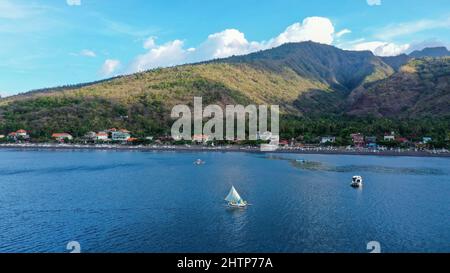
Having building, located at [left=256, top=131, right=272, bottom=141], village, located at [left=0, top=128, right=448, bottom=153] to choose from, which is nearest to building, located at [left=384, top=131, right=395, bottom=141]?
village, located at [left=0, top=128, right=448, bottom=153]

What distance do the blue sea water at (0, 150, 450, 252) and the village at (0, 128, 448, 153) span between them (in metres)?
56.1

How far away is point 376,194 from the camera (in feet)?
189

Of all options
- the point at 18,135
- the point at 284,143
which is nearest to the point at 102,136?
the point at 18,135

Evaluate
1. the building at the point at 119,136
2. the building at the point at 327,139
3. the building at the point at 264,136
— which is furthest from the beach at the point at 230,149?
the building at the point at 264,136

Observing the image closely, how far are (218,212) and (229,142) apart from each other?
10619 cm

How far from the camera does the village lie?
5261 inches

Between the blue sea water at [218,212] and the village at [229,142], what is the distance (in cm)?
5611

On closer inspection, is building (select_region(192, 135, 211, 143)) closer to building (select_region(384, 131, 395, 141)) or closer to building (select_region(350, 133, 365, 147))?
building (select_region(350, 133, 365, 147))

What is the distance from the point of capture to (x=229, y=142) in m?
150

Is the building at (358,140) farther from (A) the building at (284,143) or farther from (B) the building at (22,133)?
(B) the building at (22,133)

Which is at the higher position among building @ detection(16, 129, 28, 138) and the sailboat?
building @ detection(16, 129, 28, 138)

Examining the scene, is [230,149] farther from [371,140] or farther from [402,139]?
[402,139]

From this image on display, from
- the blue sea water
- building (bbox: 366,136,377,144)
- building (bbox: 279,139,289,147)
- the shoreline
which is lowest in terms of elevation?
the blue sea water
